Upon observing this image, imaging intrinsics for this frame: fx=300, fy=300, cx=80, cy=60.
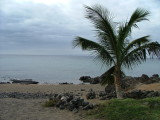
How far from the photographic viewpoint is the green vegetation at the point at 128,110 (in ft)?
32.4

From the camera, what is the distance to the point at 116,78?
13594mm

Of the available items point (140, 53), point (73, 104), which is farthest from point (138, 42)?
point (73, 104)

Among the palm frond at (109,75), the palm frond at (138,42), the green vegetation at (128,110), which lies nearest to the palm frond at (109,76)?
the palm frond at (109,75)

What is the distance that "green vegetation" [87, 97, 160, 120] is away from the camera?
9.88 m

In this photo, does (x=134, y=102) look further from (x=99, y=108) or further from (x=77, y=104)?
(x=77, y=104)

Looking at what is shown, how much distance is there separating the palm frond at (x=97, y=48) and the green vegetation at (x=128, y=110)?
265cm

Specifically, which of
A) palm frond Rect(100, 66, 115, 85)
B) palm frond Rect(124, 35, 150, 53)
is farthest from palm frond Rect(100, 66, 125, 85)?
palm frond Rect(124, 35, 150, 53)

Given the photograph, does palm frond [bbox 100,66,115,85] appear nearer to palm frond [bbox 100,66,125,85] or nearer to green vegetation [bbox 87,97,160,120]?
palm frond [bbox 100,66,125,85]

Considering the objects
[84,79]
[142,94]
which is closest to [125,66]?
[142,94]

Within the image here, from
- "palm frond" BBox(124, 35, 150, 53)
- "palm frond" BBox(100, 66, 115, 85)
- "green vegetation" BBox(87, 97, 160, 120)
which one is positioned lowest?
"green vegetation" BBox(87, 97, 160, 120)

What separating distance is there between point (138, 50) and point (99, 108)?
12.2ft

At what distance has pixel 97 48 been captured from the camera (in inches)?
536

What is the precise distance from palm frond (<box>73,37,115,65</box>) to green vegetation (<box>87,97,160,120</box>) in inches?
104

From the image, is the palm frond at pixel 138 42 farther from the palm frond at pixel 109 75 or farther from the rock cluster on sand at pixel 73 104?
the rock cluster on sand at pixel 73 104
